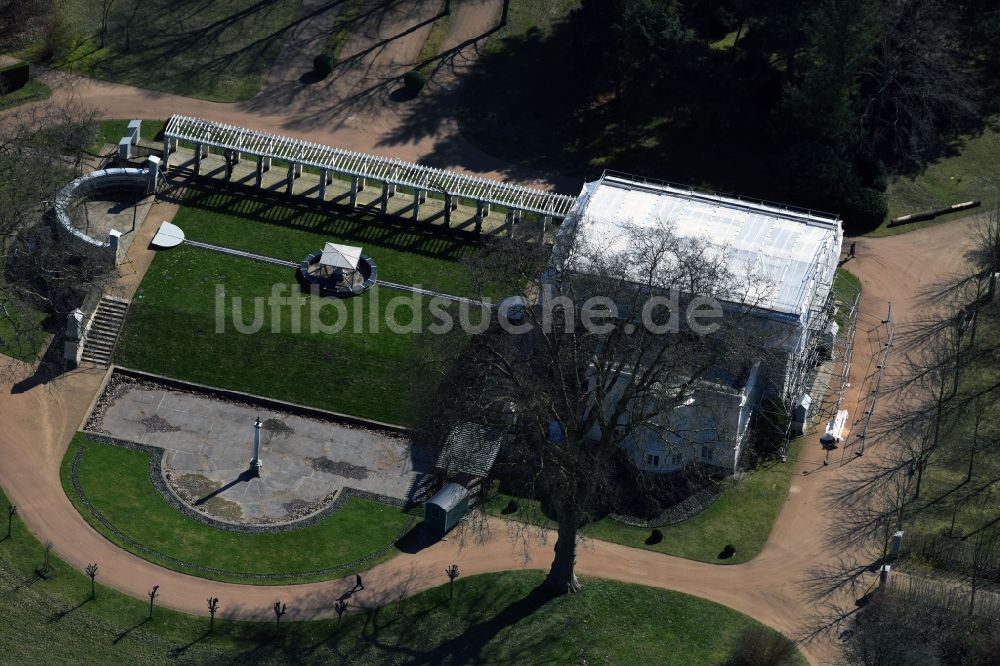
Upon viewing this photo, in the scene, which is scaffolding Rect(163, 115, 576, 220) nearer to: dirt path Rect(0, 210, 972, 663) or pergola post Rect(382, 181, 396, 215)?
pergola post Rect(382, 181, 396, 215)

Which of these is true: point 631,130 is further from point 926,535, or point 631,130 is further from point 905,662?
point 905,662

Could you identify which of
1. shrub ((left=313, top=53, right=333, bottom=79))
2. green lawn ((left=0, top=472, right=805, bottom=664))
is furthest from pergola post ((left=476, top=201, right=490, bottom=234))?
green lawn ((left=0, top=472, right=805, bottom=664))

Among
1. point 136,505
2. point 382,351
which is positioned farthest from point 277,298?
point 136,505

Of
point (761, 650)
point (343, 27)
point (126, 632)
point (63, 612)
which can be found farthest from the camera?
point (343, 27)

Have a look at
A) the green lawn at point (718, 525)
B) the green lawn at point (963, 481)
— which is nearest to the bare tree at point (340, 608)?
the green lawn at point (718, 525)

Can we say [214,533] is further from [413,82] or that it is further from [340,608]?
[413,82]

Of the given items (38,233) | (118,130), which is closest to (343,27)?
(118,130)

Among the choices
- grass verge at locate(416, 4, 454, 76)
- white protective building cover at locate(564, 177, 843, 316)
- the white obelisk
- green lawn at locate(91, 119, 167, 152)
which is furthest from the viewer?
grass verge at locate(416, 4, 454, 76)
